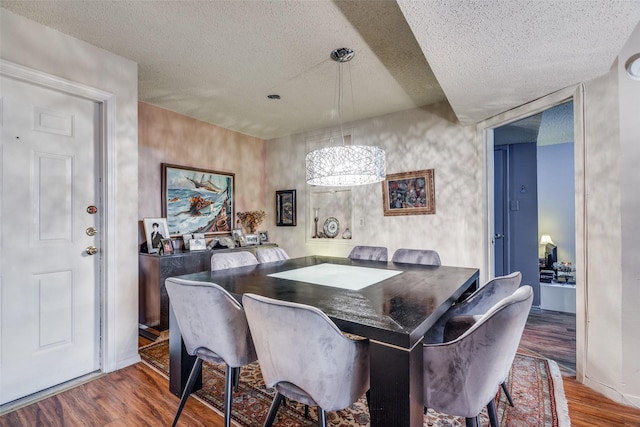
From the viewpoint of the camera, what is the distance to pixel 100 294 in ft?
7.70

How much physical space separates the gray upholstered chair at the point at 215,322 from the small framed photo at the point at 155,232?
2134 millimetres

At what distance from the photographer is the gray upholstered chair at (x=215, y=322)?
1391mm

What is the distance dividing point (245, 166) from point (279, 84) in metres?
2.00

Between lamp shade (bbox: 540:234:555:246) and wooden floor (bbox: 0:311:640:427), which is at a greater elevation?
lamp shade (bbox: 540:234:555:246)

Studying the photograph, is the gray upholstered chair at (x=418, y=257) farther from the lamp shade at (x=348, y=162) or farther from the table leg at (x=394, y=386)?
the table leg at (x=394, y=386)

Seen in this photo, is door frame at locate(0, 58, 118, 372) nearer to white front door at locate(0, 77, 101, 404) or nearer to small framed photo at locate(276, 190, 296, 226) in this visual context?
white front door at locate(0, 77, 101, 404)

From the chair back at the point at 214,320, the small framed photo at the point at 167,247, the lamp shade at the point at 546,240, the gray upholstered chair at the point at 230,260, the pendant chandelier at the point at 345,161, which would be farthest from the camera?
the lamp shade at the point at 546,240

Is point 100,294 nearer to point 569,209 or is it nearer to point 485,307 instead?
point 485,307

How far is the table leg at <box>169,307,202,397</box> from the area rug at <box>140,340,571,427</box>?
0.46 feet

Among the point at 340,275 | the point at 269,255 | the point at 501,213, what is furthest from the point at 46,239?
the point at 501,213

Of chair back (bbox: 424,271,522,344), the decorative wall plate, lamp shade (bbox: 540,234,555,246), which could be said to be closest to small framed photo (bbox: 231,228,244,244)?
the decorative wall plate

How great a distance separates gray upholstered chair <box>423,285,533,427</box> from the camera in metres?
1.06

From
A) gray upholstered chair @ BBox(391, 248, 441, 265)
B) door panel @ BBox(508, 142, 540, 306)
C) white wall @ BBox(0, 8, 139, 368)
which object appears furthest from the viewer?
door panel @ BBox(508, 142, 540, 306)

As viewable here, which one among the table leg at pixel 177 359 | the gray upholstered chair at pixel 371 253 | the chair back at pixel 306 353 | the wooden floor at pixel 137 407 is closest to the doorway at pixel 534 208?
the wooden floor at pixel 137 407
